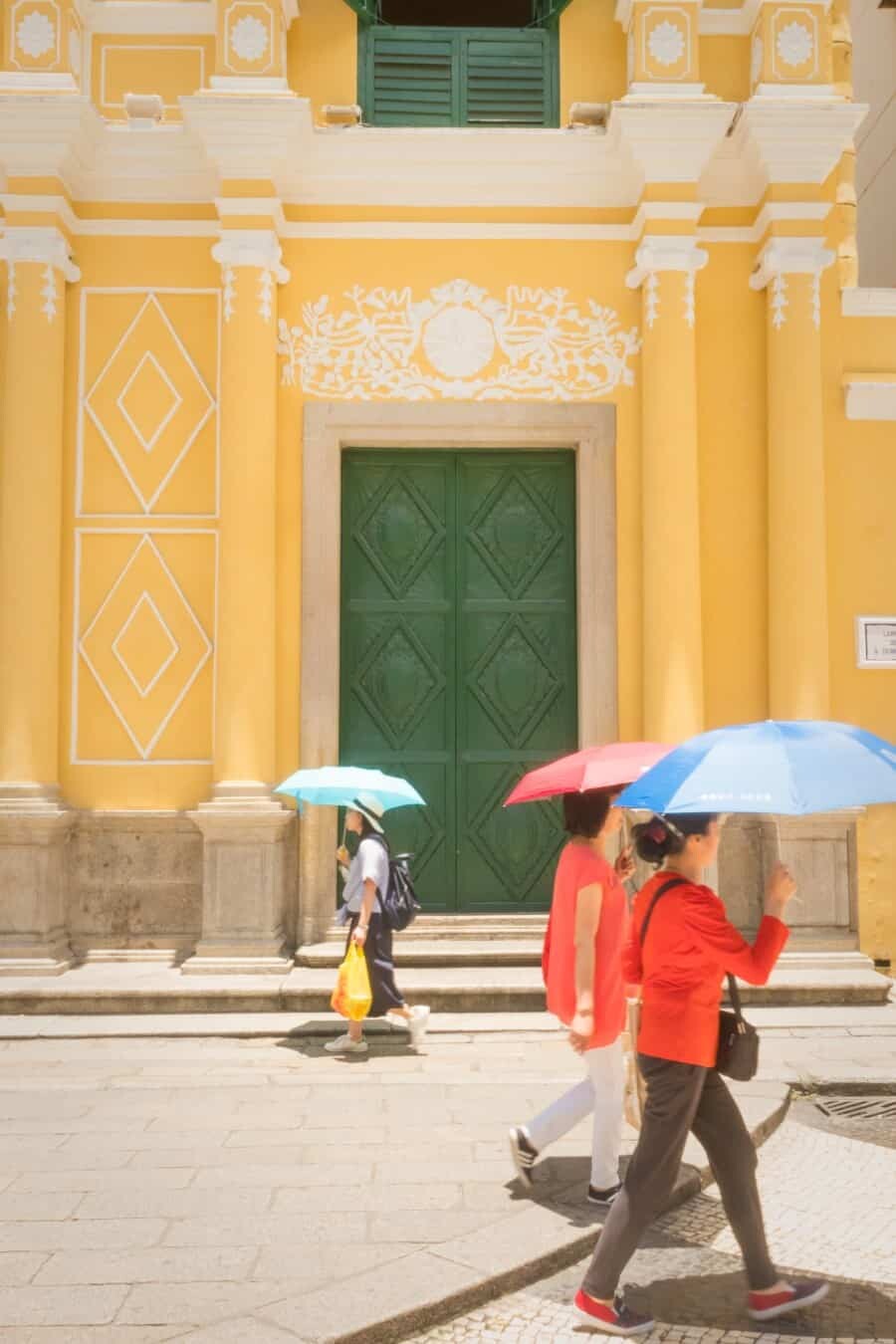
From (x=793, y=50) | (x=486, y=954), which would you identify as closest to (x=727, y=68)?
(x=793, y=50)

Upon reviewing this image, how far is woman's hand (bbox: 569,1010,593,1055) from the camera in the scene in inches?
188

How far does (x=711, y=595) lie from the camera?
9688 mm

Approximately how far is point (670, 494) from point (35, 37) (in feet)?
18.0

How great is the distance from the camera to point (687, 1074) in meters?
3.99

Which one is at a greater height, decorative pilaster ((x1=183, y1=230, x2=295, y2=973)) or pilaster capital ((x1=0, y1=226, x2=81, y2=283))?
pilaster capital ((x1=0, y1=226, x2=81, y2=283))

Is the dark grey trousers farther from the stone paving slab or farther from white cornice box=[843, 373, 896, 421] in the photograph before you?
white cornice box=[843, 373, 896, 421]

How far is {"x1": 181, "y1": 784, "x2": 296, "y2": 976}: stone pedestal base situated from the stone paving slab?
1.18m

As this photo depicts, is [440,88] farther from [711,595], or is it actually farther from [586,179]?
[711,595]

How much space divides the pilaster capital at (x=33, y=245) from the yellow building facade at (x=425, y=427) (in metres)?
0.02

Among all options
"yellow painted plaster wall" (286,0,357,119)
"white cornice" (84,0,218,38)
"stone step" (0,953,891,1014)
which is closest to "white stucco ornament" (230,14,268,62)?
"white cornice" (84,0,218,38)

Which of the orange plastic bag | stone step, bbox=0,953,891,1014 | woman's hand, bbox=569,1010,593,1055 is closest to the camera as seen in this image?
woman's hand, bbox=569,1010,593,1055

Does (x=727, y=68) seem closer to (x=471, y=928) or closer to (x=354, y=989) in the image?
(x=471, y=928)

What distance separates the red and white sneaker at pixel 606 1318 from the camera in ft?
12.9

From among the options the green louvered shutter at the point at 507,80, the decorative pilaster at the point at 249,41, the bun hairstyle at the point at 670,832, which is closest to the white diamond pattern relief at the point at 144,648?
the decorative pilaster at the point at 249,41
